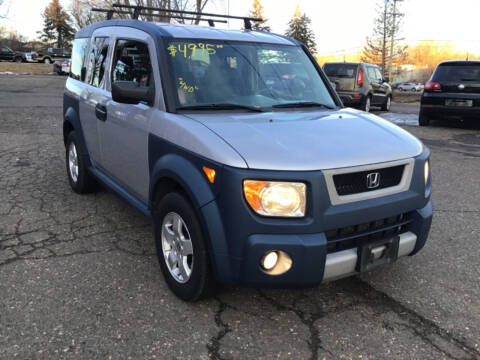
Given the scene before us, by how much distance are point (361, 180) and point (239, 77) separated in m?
1.36

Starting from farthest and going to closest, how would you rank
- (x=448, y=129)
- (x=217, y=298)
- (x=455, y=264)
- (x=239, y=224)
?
(x=448, y=129) < (x=455, y=264) < (x=217, y=298) < (x=239, y=224)

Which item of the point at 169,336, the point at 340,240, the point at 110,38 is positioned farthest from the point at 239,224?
the point at 110,38

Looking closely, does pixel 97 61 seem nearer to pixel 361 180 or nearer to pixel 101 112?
pixel 101 112

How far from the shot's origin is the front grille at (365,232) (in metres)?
2.52

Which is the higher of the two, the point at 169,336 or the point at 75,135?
the point at 75,135

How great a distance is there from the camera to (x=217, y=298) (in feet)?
9.86

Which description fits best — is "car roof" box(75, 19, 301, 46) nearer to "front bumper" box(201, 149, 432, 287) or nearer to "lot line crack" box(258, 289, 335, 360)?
"front bumper" box(201, 149, 432, 287)

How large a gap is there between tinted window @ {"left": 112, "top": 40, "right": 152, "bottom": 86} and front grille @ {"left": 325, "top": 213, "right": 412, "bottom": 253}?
1.85 metres

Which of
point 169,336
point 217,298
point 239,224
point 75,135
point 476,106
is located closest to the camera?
point 239,224

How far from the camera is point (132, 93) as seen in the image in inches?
124

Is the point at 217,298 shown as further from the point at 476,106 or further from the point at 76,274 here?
the point at 476,106

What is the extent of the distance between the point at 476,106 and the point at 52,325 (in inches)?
408

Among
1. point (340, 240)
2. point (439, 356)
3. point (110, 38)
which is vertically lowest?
point (439, 356)

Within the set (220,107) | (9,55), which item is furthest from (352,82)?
(9,55)
